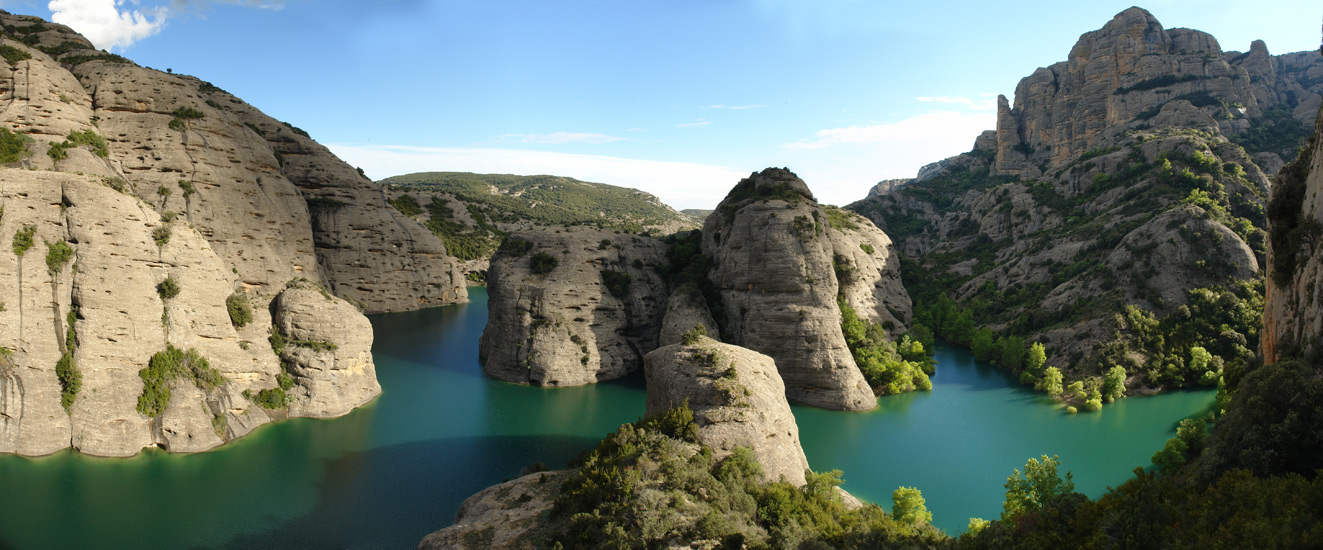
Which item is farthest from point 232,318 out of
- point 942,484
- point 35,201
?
point 942,484

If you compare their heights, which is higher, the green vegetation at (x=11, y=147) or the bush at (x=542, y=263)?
the green vegetation at (x=11, y=147)

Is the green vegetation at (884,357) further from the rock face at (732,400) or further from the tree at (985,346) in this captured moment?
the rock face at (732,400)

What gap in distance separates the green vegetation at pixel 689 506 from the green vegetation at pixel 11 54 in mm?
39346

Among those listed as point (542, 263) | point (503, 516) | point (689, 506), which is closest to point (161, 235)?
point (542, 263)

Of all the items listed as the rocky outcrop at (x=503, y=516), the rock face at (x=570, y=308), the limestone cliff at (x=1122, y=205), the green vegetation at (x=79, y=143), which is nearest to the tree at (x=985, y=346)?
the limestone cliff at (x=1122, y=205)

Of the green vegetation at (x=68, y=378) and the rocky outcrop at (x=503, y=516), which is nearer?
the rocky outcrop at (x=503, y=516)

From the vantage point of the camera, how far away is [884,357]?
39.9 metres

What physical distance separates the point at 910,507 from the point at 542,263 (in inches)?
1164

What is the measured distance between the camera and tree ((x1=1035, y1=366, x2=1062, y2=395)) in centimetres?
3740

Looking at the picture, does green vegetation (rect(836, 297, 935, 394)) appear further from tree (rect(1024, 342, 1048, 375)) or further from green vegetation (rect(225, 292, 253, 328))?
green vegetation (rect(225, 292, 253, 328))

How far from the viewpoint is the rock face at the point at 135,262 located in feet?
82.6

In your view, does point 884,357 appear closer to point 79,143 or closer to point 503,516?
point 503,516

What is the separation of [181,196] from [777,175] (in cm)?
4036

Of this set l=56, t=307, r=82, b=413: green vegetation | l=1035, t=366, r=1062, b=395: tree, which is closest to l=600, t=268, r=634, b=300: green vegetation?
l=56, t=307, r=82, b=413: green vegetation
